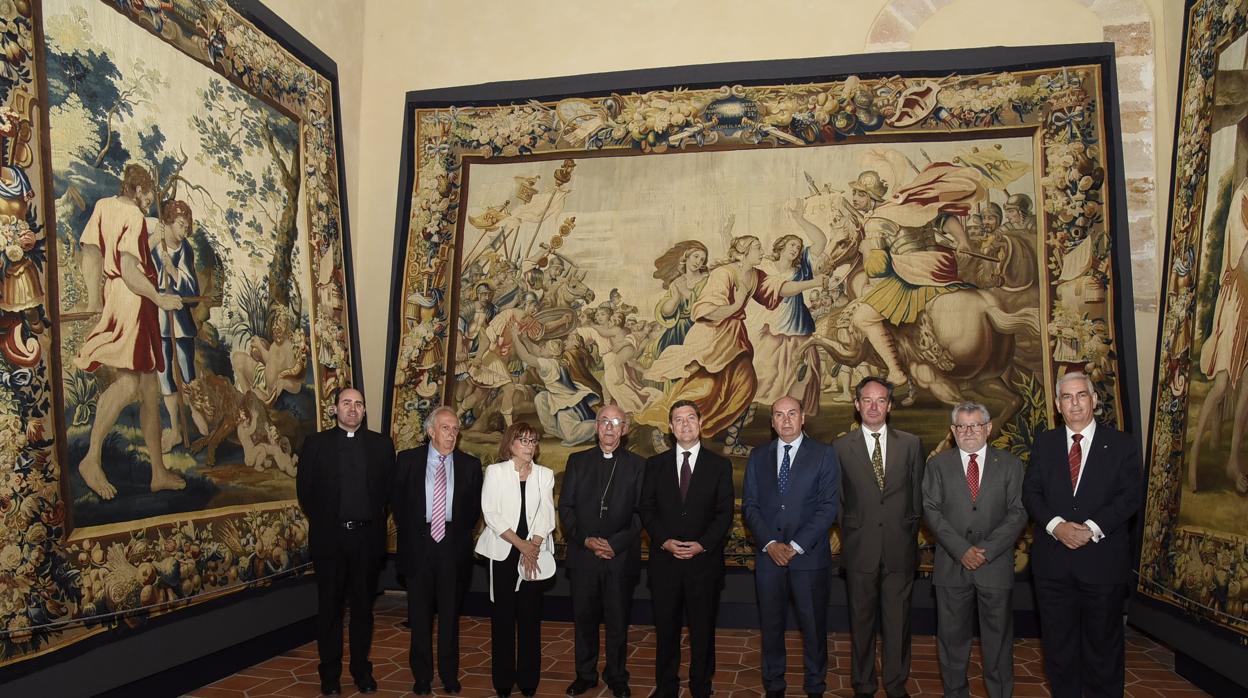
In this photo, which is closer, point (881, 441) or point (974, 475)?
point (974, 475)

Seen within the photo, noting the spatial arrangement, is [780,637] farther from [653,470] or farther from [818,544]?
[653,470]

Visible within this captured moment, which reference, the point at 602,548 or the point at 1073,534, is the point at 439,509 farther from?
the point at 1073,534

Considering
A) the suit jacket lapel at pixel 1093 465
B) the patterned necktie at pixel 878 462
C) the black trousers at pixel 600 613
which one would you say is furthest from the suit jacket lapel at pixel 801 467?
the suit jacket lapel at pixel 1093 465

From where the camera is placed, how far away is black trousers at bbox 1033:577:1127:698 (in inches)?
163

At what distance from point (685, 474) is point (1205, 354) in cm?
320

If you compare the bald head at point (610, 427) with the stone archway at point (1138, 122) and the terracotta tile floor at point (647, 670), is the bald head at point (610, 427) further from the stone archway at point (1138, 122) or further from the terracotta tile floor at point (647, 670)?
the stone archway at point (1138, 122)

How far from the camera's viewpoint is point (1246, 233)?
498 centimetres

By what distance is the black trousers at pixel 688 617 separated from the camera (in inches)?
185

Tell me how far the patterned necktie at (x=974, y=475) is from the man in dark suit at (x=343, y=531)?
10.4ft

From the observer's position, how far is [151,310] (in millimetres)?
5062

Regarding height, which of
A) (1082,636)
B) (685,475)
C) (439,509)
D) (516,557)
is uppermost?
(685,475)

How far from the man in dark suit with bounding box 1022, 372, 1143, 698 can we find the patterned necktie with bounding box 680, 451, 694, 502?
1670 millimetres

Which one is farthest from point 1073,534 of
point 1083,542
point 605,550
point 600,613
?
point 600,613

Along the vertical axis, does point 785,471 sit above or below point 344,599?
above
